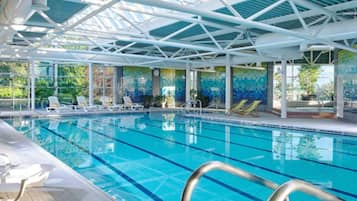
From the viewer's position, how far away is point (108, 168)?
6145 mm

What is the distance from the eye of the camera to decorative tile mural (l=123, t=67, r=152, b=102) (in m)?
21.9

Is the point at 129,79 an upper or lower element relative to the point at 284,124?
upper

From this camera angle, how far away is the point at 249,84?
2041cm

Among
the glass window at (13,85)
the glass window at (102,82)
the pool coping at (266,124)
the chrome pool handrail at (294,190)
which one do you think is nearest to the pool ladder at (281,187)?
the chrome pool handrail at (294,190)

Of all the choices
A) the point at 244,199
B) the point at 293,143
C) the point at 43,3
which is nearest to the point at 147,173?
the point at 244,199

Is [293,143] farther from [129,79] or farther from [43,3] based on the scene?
[129,79]

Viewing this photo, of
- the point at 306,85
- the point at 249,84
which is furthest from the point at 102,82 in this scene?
the point at 306,85

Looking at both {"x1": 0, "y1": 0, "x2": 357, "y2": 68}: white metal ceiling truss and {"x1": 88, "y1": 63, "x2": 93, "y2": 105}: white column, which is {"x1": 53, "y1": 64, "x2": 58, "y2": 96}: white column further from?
{"x1": 0, "y1": 0, "x2": 357, "y2": 68}: white metal ceiling truss

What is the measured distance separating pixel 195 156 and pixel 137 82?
15450 millimetres

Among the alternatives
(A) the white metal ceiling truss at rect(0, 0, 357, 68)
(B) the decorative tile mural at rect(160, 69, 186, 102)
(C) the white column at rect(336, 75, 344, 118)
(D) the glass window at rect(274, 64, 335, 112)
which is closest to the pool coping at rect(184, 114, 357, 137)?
(A) the white metal ceiling truss at rect(0, 0, 357, 68)

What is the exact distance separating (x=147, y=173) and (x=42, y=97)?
15.9 m

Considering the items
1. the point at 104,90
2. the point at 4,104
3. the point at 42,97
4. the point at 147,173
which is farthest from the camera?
the point at 104,90

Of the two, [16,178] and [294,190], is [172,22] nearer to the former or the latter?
[16,178]

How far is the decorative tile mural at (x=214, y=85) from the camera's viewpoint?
22.0m
